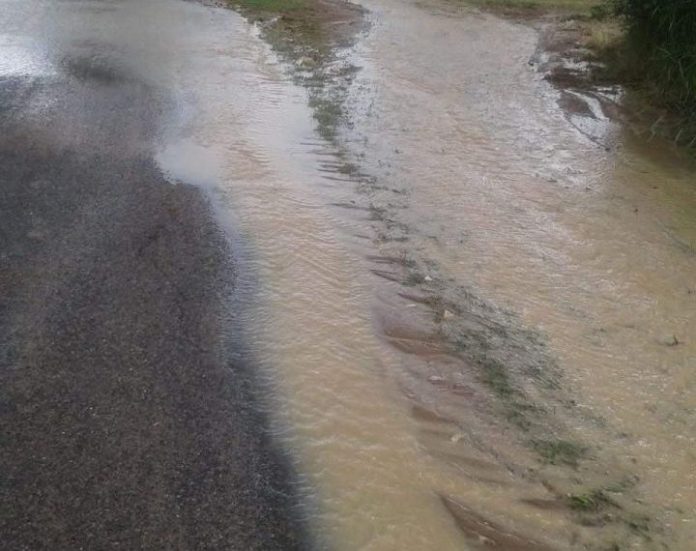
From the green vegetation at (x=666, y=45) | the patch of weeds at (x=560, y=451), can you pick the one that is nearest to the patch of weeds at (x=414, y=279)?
the patch of weeds at (x=560, y=451)

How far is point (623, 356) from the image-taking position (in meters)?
4.29

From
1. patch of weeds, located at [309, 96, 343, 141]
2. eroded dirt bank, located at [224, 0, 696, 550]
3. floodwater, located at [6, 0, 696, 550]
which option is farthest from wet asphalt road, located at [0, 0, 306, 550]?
patch of weeds, located at [309, 96, 343, 141]

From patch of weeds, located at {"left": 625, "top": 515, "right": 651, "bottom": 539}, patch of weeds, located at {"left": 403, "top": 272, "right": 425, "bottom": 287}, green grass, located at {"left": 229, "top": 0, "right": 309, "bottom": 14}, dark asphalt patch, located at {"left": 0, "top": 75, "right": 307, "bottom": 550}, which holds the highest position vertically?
green grass, located at {"left": 229, "top": 0, "right": 309, "bottom": 14}

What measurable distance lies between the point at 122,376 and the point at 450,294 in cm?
227

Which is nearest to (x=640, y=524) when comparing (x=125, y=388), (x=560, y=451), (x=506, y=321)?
(x=560, y=451)

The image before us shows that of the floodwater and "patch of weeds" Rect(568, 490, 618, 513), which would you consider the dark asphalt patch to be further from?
"patch of weeds" Rect(568, 490, 618, 513)

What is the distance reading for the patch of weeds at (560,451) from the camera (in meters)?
3.44

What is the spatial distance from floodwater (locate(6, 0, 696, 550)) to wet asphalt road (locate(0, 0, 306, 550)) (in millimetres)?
231

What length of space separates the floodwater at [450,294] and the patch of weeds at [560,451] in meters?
0.03

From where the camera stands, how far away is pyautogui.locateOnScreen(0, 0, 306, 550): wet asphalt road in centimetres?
289

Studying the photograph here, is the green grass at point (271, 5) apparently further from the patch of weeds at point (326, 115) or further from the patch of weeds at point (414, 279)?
the patch of weeds at point (414, 279)

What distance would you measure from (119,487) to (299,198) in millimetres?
3416

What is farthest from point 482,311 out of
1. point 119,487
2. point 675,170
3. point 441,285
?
point 675,170

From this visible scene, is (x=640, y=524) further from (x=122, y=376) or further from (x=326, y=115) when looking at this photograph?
(x=326, y=115)
